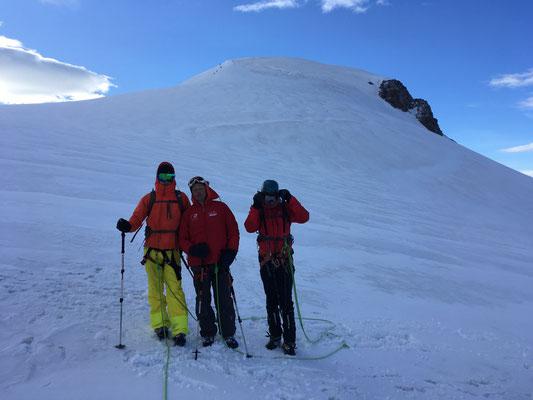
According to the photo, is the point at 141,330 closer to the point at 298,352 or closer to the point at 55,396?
the point at 55,396

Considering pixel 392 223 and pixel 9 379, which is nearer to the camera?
pixel 9 379

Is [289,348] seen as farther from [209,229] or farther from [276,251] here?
[209,229]

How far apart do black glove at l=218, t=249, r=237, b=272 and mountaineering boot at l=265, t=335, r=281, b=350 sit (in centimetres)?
93

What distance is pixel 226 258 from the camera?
369cm

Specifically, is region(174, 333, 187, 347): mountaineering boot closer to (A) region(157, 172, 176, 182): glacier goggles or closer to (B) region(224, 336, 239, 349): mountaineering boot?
(B) region(224, 336, 239, 349): mountaineering boot

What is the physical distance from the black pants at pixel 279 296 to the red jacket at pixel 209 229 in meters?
0.47

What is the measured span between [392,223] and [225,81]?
22.6m

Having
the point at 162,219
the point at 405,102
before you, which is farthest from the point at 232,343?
the point at 405,102

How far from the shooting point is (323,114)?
77.3ft

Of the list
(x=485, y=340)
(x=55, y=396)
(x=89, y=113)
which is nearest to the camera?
(x=55, y=396)

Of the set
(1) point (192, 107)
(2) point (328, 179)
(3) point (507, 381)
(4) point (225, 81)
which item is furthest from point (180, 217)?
(4) point (225, 81)

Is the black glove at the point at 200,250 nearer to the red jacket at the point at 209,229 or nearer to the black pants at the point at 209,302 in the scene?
the red jacket at the point at 209,229

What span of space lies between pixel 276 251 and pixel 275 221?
0.33 metres

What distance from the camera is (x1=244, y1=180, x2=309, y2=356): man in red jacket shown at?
3.83 m
